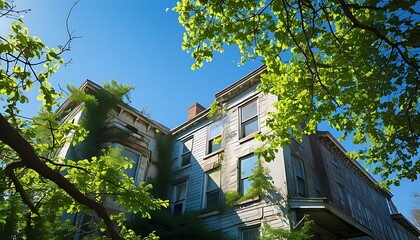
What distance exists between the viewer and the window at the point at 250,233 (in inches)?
483

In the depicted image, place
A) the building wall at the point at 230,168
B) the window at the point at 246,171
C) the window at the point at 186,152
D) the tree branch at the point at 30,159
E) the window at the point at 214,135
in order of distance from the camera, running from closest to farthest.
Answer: the tree branch at the point at 30,159, the building wall at the point at 230,168, the window at the point at 246,171, the window at the point at 214,135, the window at the point at 186,152

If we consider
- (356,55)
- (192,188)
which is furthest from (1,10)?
(192,188)

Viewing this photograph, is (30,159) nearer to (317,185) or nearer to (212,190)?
(212,190)

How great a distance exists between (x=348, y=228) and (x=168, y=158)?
11.4 metres

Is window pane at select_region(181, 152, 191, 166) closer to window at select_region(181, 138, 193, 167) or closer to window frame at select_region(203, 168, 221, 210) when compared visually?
window at select_region(181, 138, 193, 167)

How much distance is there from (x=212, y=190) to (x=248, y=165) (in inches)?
100

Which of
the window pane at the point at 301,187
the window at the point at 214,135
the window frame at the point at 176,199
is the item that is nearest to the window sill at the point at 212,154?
the window at the point at 214,135

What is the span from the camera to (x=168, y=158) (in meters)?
19.5

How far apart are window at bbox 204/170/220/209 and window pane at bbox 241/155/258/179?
1768 millimetres

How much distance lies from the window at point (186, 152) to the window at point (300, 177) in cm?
695

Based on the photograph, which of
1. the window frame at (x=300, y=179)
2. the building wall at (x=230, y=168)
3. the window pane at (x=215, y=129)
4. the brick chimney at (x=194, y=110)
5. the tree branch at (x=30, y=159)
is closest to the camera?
the tree branch at (x=30, y=159)

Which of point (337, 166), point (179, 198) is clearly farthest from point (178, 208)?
point (337, 166)

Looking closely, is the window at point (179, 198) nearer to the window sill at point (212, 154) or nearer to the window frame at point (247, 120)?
the window sill at point (212, 154)

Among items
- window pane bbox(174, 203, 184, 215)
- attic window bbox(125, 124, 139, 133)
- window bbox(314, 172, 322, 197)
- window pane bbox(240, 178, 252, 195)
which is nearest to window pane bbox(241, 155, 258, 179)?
window pane bbox(240, 178, 252, 195)
